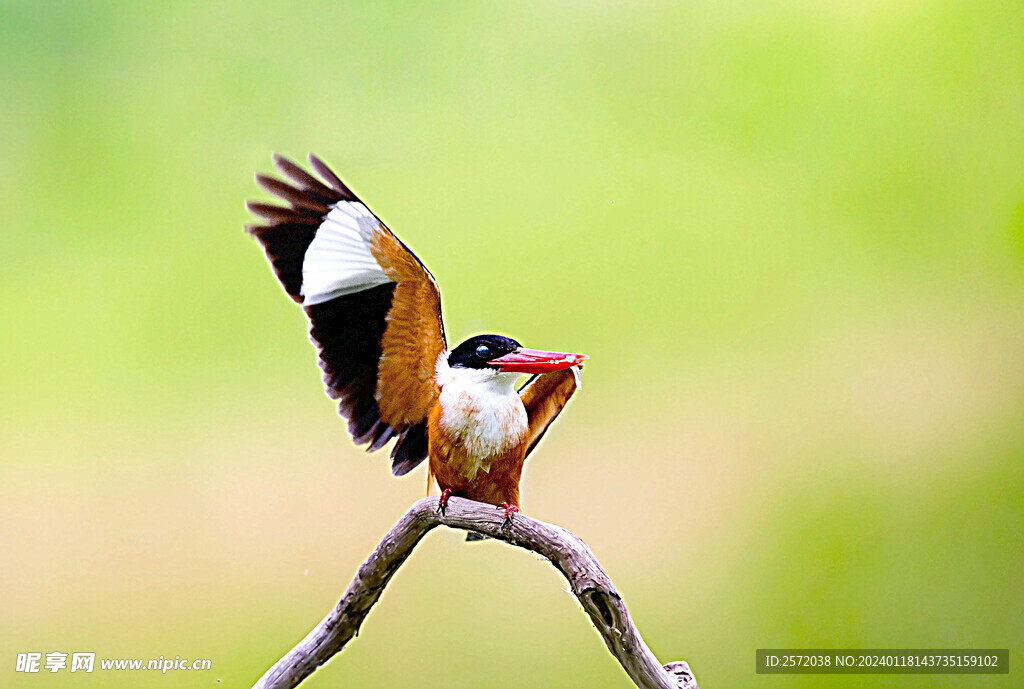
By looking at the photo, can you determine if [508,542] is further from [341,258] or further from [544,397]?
[341,258]

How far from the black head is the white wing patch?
0.50 ft

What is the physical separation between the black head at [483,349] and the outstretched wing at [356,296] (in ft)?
0.24

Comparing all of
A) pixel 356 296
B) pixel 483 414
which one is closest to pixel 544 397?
pixel 483 414

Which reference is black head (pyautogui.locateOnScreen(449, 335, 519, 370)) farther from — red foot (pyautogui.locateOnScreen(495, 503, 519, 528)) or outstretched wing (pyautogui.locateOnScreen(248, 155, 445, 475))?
red foot (pyautogui.locateOnScreen(495, 503, 519, 528))

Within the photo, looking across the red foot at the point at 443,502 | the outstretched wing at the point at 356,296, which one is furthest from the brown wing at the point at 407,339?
the red foot at the point at 443,502

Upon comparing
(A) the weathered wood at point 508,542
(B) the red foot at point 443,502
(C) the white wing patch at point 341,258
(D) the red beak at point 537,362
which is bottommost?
(A) the weathered wood at point 508,542

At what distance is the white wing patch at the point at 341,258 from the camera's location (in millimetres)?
1236

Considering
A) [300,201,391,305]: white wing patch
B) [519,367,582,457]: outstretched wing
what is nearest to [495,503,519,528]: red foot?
[519,367,582,457]: outstretched wing

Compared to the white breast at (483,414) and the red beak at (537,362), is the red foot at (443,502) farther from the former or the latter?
the red beak at (537,362)

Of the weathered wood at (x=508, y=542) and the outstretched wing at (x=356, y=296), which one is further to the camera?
the outstretched wing at (x=356, y=296)

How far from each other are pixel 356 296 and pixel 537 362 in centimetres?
30

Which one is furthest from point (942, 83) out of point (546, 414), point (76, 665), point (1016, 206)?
point (76, 665)

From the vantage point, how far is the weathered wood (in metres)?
1.14

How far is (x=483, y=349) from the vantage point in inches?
47.6
